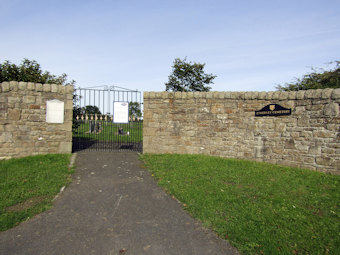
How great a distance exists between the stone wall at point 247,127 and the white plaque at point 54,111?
3101 mm

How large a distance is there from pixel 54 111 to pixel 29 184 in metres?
3.40

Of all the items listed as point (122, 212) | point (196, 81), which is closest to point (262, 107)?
point (122, 212)

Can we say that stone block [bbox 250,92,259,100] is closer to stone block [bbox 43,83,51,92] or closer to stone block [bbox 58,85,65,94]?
stone block [bbox 58,85,65,94]

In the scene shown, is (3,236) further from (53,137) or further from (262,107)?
(262,107)

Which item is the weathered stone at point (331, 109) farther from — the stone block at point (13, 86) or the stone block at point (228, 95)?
the stone block at point (13, 86)

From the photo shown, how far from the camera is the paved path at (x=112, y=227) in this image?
311 centimetres

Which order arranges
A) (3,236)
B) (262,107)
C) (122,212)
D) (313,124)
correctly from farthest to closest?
(262,107), (313,124), (122,212), (3,236)

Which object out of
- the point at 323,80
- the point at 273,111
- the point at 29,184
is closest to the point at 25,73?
the point at 29,184

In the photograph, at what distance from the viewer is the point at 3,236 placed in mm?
3369

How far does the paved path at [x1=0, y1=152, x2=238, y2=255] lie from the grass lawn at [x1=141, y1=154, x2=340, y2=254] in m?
0.37

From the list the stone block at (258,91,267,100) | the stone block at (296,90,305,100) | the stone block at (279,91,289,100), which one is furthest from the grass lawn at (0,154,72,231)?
the stone block at (296,90,305,100)

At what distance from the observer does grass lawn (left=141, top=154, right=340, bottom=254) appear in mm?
3264

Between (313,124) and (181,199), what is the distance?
17.4 ft

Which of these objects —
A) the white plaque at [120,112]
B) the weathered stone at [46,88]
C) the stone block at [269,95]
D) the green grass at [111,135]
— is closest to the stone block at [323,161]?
the stone block at [269,95]
